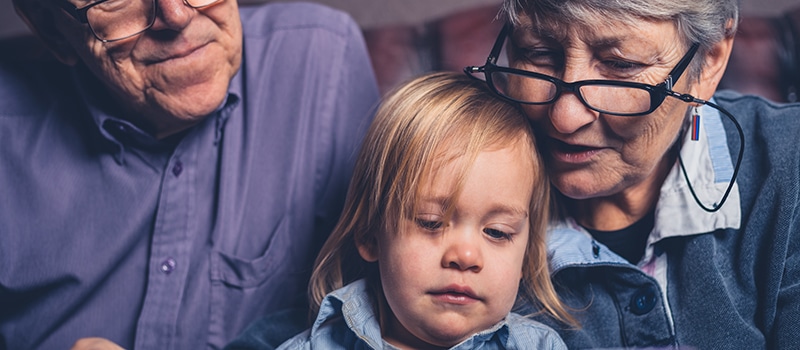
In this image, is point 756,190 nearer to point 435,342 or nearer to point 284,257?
point 435,342

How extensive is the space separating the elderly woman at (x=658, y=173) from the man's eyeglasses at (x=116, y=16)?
676 millimetres

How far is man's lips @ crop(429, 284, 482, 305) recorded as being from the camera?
1236mm

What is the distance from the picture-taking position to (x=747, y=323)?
4.40ft

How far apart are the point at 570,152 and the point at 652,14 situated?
11.4 inches

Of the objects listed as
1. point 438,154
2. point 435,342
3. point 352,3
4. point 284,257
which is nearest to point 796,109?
point 438,154

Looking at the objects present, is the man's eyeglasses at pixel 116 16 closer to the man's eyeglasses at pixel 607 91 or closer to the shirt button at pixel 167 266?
the shirt button at pixel 167 266

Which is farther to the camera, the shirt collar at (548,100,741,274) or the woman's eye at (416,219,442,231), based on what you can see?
the shirt collar at (548,100,741,274)

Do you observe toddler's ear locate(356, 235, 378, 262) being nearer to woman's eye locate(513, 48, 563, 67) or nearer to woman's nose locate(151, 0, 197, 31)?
woman's eye locate(513, 48, 563, 67)

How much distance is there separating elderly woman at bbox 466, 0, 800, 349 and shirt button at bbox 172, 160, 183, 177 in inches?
27.7

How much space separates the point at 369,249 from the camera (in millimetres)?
1411

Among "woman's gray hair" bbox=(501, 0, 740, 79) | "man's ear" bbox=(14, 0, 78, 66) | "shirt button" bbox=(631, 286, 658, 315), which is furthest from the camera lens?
"man's ear" bbox=(14, 0, 78, 66)

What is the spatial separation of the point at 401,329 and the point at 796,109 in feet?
2.97

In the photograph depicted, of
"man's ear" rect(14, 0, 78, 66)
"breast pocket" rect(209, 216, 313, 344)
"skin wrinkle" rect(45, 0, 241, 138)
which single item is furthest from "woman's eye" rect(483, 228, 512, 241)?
"man's ear" rect(14, 0, 78, 66)

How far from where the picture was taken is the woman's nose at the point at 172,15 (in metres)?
1.43
